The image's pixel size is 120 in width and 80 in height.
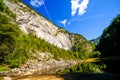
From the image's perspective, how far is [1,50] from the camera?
70.2 meters

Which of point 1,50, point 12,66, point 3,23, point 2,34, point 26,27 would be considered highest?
point 26,27

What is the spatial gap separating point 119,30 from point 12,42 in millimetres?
48363

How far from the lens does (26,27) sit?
7269 inches

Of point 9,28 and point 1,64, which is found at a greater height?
point 9,28

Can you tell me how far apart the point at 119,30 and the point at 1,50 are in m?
53.2

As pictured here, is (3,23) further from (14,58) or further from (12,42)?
(14,58)

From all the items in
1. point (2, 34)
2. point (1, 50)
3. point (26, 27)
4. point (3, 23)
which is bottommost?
point (1, 50)

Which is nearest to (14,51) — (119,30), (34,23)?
(119,30)

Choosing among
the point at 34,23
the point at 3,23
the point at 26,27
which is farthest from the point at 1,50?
the point at 34,23

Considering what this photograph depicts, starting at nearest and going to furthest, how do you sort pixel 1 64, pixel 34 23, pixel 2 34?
pixel 1 64 < pixel 2 34 < pixel 34 23

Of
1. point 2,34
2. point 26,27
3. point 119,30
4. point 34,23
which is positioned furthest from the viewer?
point 34,23

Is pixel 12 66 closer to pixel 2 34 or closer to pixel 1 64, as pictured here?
pixel 1 64

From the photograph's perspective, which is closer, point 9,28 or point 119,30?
point 9,28

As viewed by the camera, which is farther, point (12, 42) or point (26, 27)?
point (26, 27)
